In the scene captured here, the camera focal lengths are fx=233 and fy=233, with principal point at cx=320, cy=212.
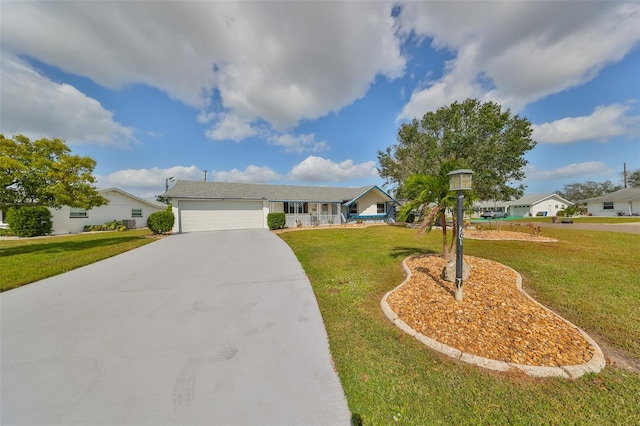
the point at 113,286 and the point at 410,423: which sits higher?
the point at 113,286

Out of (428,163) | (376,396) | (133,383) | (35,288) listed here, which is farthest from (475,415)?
(428,163)

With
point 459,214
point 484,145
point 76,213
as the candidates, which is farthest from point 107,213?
point 484,145

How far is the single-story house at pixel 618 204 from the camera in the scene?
34.9 m

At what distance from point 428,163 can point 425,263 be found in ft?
45.6

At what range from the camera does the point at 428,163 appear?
60.2 feet

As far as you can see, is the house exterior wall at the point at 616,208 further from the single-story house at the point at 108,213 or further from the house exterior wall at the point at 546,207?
the single-story house at the point at 108,213

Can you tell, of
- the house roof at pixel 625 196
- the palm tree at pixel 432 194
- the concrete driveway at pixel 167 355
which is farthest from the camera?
the house roof at pixel 625 196

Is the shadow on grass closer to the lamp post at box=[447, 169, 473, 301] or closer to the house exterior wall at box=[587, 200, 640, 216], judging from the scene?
the lamp post at box=[447, 169, 473, 301]

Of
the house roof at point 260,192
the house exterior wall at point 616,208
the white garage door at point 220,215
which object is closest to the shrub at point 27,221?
the house roof at point 260,192

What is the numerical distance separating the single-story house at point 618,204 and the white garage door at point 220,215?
53.9 meters

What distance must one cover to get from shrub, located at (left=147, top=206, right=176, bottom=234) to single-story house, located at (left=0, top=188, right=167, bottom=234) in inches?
315

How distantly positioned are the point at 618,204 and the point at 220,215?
190 feet

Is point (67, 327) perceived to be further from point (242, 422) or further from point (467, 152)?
point (467, 152)

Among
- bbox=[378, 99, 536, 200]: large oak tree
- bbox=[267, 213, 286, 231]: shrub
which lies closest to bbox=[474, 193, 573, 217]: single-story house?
bbox=[378, 99, 536, 200]: large oak tree
